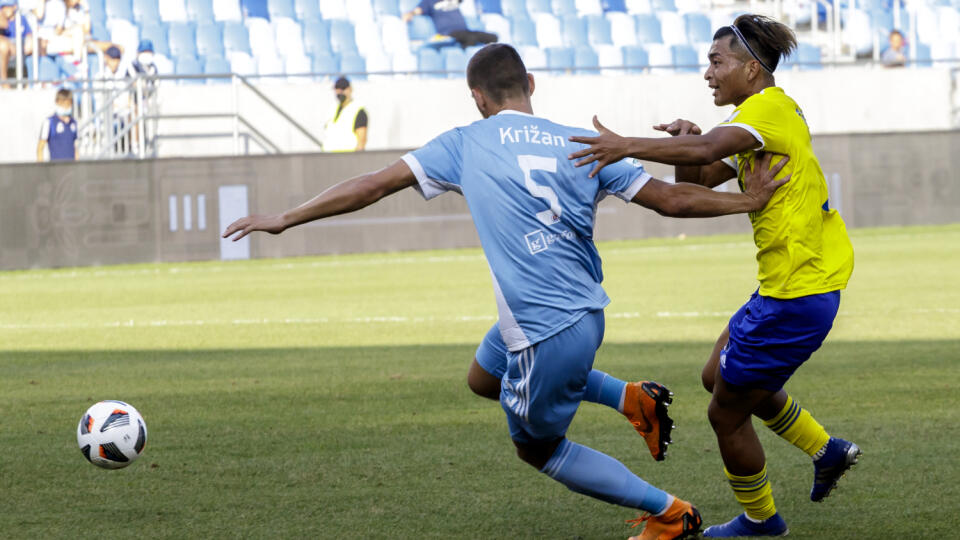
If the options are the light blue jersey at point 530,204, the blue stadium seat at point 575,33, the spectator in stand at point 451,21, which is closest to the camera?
the light blue jersey at point 530,204

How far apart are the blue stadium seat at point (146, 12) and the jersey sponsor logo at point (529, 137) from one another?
2303 cm

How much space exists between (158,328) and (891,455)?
315 inches

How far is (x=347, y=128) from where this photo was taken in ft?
69.6

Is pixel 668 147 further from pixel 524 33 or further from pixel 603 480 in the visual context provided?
pixel 524 33

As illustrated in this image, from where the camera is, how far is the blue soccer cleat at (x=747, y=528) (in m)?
4.92

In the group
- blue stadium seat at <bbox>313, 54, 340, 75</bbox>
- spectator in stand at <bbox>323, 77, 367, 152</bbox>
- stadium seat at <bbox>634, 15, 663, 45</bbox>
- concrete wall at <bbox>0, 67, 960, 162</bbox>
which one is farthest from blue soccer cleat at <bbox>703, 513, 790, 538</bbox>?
stadium seat at <bbox>634, 15, 663, 45</bbox>

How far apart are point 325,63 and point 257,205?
6.68m

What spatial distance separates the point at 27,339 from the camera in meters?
11.9

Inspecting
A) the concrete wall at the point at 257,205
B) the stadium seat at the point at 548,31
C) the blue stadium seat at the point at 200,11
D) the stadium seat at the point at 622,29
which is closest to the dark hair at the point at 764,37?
the concrete wall at the point at 257,205

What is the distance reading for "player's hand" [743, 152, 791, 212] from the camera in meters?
4.61

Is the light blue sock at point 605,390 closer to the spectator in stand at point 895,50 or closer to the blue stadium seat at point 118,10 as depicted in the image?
the blue stadium seat at point 118,10

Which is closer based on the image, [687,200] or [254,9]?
[687,200]

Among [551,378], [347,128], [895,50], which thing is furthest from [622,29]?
[551,378]

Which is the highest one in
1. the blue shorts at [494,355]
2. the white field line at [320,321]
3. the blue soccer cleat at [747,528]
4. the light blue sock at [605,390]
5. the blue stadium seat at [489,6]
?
the blue stadium seat at [489,6]
